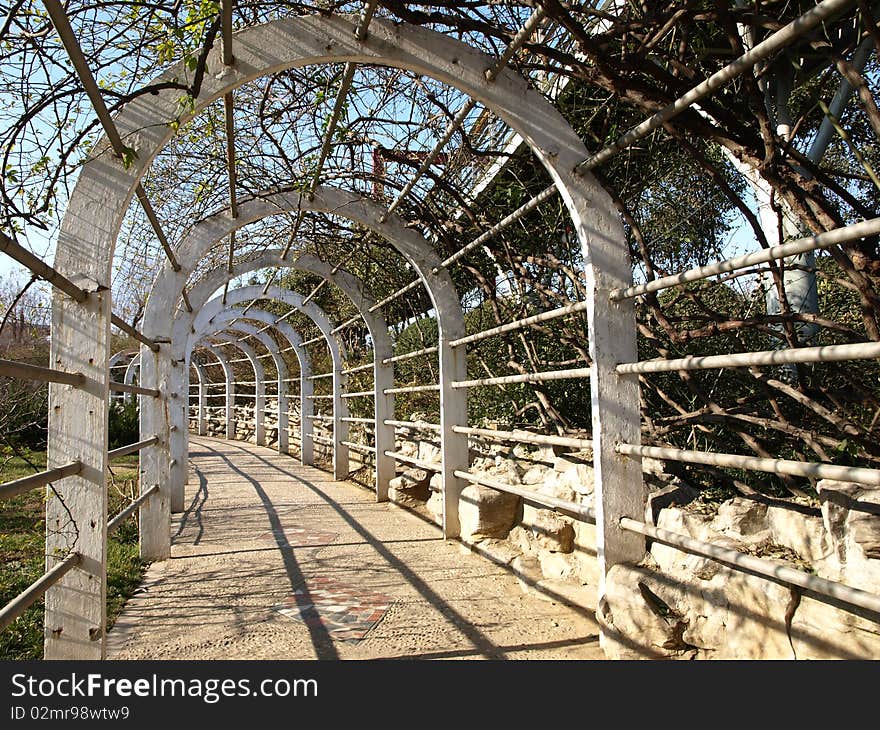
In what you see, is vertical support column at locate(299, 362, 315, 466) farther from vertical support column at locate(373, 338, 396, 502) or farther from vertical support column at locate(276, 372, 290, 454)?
vertical support column at locate(373, 338, 396, 502)

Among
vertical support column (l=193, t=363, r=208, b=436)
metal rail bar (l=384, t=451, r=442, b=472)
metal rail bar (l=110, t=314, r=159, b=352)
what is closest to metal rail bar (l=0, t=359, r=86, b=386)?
metal rail bar (l=110, t=314, r=159, b=352)

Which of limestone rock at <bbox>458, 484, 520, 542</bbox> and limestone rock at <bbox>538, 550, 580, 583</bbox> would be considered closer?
limestone rock at <bbox>538, 550, 580, 583</bbox>

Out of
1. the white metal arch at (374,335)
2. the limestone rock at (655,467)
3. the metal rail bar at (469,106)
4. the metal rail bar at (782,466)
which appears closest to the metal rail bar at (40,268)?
the metal rail bar at (469,106)

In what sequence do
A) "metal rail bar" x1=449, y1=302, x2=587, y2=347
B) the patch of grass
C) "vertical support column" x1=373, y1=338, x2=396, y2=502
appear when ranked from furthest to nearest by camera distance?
"vertical support column" x1=373, y1=338, x2=396, y2=502
the patch of grass
"metal rail bar" x1=449, y1=302, x2=587, y2=347

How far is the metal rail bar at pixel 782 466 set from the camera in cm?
167

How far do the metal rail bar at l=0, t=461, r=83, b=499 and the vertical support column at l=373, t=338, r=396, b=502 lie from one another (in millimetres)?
4648

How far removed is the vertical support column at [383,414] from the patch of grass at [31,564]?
7.69ft

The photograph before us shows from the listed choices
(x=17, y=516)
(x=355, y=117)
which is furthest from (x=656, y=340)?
(x=17, y=516)

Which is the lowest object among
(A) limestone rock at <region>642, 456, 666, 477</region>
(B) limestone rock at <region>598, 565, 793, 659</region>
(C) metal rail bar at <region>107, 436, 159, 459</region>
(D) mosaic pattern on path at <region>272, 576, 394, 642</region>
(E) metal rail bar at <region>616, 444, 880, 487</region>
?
(D) mosaic pattern on path at <region>272, 576, 394, 642</region>

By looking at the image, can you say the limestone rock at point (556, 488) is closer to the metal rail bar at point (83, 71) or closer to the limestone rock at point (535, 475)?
the limestone rock at point (535, 475)

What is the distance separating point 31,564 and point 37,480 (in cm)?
312

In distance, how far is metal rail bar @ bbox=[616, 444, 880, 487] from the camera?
167 centimetres

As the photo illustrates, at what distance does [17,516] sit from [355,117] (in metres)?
4.84

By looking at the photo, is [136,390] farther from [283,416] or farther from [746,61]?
[283,416]
